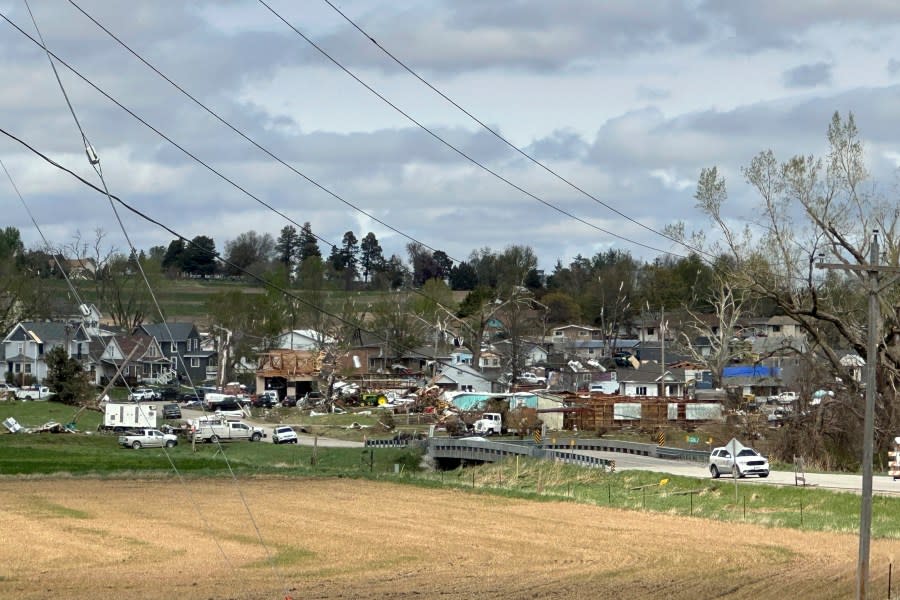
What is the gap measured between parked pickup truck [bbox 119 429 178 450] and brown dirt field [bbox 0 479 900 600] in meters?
25.8

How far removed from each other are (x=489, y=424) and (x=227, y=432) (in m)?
18.1

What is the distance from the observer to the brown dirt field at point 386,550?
25.2 m

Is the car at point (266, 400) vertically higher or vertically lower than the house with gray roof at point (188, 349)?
lower

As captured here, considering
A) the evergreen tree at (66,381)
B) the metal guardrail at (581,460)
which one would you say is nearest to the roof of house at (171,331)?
the evergreen tree at (66,381)

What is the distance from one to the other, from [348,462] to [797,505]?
91.9 feet

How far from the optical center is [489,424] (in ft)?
272

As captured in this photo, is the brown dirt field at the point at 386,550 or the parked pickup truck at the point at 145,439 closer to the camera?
the brown dirt field at the point at 386,550

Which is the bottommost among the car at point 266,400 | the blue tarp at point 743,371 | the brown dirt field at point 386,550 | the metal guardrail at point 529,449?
the brown dirt field at point 386,550

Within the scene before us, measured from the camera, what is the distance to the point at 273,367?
11500cm

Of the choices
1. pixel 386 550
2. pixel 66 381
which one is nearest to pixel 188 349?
pixel 66 381

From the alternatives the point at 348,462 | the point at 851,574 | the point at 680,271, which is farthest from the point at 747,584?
the point at 680,271

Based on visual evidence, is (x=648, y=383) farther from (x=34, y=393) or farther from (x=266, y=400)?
(x=34, y=393)

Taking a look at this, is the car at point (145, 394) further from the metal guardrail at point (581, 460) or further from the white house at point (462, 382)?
the metal guardrail at point (581, 460)

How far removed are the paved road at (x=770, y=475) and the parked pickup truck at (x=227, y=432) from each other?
22689 mm
